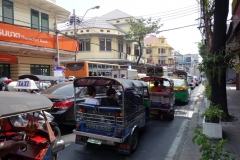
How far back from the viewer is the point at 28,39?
45.8 feet

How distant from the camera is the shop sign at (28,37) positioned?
40.6 feet

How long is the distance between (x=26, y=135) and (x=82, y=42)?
29.6m

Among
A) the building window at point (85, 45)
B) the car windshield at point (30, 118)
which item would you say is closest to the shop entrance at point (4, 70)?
the car windshield at point (30, 118)

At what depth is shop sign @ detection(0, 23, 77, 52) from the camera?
40.6 ft

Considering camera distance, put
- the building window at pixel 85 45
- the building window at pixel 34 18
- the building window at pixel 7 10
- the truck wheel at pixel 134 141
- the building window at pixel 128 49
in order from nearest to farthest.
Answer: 1. the truck wheel at pixel 134 141
2. the building window at pixel 7 10
3. the building window at pixel 34 18
4. the building window at pixel 85 45
5. the building window at pixel 128 49

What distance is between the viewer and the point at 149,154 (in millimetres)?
4996

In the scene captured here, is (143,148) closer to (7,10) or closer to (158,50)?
(7,10)

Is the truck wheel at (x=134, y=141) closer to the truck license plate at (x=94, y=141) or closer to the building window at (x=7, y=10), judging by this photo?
the truck license plate at (x=94, y=141)

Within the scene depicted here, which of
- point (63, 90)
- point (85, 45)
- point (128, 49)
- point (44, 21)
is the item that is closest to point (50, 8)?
point (44, 21)

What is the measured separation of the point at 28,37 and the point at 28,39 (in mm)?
139

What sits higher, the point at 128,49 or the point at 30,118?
the point at 128,49

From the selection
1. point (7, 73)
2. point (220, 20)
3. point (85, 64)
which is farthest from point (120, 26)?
point (220, 20)

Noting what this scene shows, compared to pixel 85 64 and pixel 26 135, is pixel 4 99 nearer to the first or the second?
pixel 26 135

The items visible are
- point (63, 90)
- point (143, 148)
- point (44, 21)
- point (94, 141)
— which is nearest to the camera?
point (94, 141)
